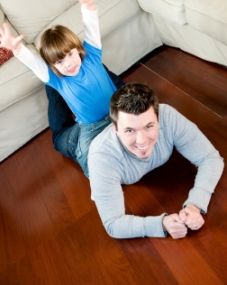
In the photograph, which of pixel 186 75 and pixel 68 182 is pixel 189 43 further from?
pixel 68 182

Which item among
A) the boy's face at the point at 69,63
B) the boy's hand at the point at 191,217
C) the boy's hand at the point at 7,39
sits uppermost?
the boy's hand at the point at 7,39

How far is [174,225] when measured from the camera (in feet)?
4.28

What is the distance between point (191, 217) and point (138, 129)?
0.38 meters

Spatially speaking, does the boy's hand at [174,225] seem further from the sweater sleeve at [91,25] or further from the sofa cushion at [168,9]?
the sofa cushion at [168,9]

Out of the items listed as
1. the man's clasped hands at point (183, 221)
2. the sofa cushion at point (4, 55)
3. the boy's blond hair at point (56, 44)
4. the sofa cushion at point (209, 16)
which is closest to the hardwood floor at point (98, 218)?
the man's clasped hands at point (183, 221)

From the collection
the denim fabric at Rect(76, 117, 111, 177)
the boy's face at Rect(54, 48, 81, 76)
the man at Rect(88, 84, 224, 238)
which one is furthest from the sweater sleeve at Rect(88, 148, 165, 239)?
the boy's face at Rect(54, 48, 81, 76)

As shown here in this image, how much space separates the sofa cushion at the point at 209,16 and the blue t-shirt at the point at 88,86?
518 mm

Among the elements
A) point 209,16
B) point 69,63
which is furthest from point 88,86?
point 209,16

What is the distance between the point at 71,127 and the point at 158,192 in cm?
61

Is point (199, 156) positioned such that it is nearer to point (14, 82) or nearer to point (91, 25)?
point (91, 25)

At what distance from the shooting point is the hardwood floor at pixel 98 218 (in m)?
1.35

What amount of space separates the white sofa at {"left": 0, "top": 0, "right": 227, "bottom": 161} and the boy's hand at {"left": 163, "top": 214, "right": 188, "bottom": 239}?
0.98 metres

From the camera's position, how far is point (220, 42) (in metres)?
1.88

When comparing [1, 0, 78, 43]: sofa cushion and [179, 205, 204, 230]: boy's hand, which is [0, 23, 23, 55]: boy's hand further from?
[179, 205, 204, 230]: boy's hand
